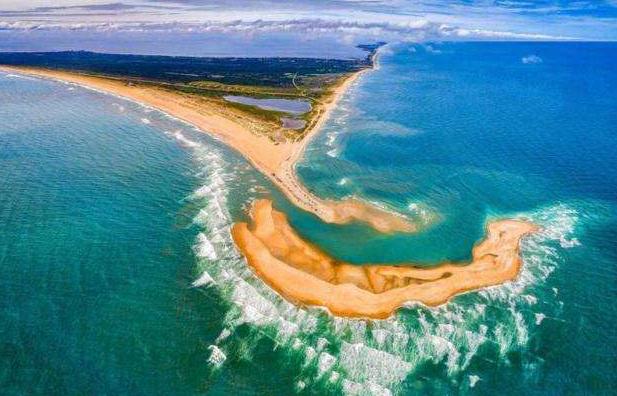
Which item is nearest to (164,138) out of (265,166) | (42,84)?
(265,166)

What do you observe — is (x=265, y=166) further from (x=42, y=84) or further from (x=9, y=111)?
(x=42, y=84)

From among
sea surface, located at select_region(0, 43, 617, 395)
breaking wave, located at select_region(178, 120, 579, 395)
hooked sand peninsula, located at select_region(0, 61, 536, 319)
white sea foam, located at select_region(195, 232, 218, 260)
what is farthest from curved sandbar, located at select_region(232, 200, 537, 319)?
white sea foam, located at select_region(195, 232, 218, 260)

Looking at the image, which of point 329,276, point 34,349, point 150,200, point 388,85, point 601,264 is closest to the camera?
point 34,349

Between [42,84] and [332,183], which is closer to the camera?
[332,183]

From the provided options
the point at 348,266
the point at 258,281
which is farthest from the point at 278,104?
the point at 258,281

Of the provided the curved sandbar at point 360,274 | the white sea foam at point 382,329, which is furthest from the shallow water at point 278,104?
the white sea foam at point 382,329

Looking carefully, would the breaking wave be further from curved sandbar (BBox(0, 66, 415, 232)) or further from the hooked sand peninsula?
curved sandbar (BBox(0, 66, 415, 232))

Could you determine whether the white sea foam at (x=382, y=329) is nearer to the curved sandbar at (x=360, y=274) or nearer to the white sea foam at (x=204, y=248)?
the white sea foam at (x=204, y=248)
